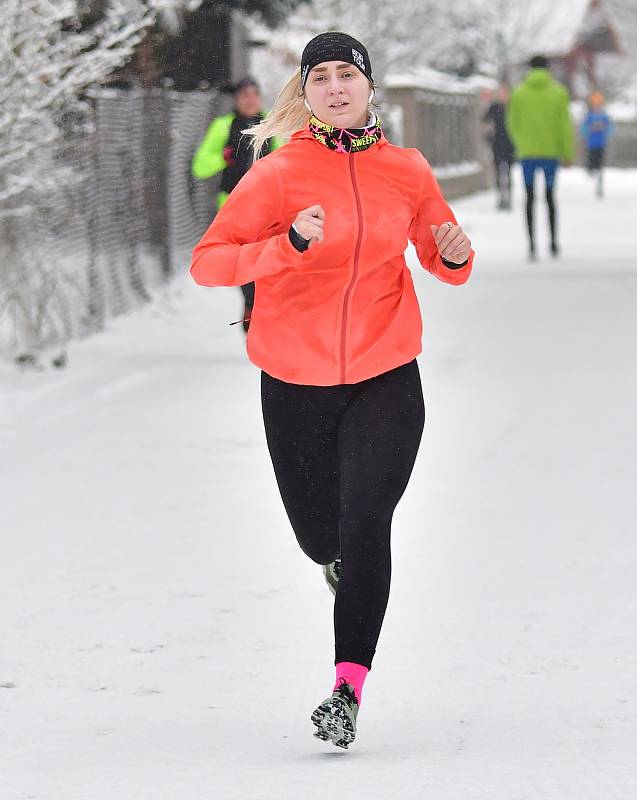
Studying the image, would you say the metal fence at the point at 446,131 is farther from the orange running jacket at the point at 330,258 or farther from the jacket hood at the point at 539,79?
the orange running jacket at the point at 330,258

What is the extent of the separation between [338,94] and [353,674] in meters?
1.35

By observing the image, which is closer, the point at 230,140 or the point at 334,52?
the point at 334,52

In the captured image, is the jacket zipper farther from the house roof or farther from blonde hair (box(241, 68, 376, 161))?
the house roof

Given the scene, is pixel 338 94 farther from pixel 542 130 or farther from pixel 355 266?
pixel 542 130

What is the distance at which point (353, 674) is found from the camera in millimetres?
4371

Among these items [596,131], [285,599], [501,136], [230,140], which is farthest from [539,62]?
[596,131]

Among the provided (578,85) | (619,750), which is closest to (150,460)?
(619,750)

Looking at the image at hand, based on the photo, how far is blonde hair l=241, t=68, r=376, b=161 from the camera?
14.9ft

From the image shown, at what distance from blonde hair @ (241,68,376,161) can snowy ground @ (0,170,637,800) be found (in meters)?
1.44

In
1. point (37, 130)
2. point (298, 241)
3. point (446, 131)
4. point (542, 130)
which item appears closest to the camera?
point (298, 241)

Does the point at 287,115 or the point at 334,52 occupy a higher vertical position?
the point at 334,52

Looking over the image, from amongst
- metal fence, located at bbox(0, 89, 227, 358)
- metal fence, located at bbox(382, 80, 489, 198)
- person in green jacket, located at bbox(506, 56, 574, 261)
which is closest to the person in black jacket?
metal fence, located at bbox(382, 80, 489, 198)

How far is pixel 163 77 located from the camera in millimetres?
18828

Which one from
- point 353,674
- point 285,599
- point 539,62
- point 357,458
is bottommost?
point 285,599
